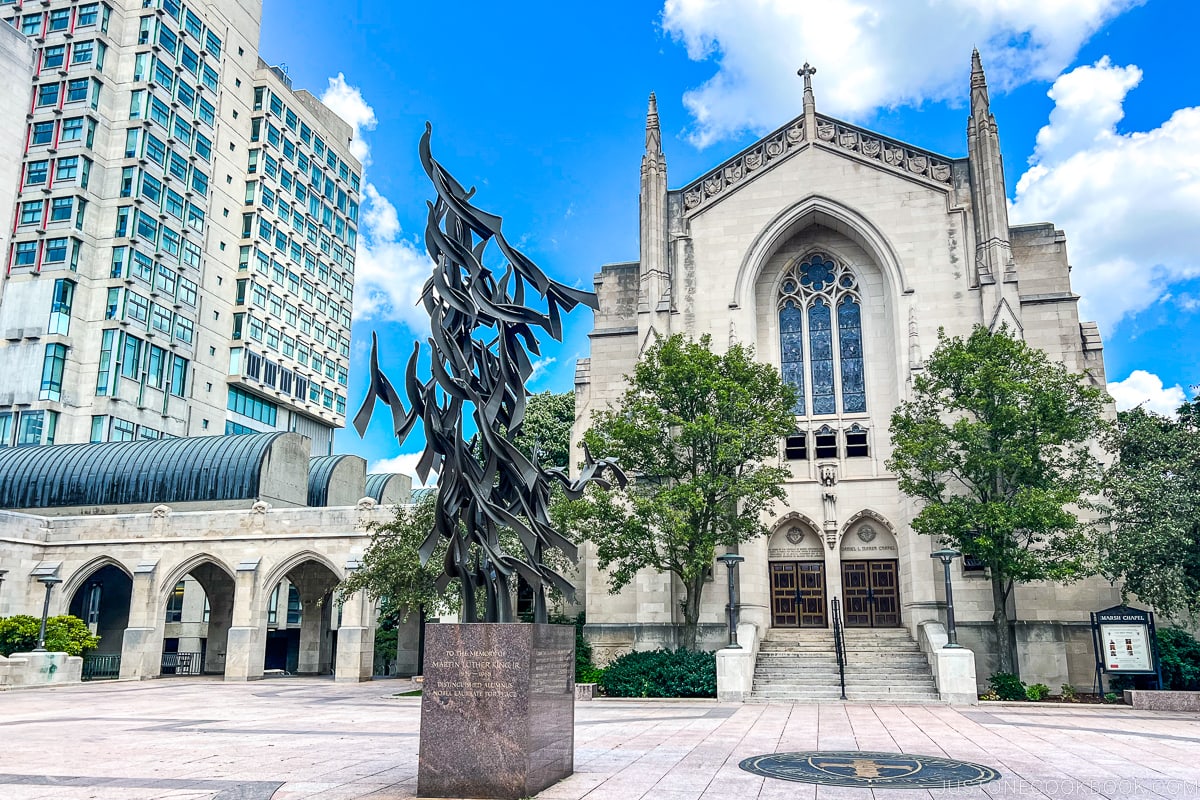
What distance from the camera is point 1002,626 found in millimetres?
24734

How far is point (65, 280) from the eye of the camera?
173 ft

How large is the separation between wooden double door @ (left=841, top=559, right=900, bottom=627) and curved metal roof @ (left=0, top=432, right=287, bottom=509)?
→ 2385 cm

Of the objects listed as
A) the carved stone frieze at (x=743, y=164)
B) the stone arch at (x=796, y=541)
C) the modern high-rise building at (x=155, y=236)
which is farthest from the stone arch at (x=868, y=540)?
the modern high-rise building at (x=155, y=236)

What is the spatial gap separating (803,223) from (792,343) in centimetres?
432

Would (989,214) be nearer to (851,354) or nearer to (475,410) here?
(851,354)

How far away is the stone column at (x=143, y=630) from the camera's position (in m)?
32.8

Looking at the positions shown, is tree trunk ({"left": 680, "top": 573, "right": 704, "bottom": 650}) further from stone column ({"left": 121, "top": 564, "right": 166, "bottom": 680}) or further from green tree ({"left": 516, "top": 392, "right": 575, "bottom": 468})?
stone column ({"left": 121, "top": 564, "right": 166, "bottom": 680})

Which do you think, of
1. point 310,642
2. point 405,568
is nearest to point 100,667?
point 310,642

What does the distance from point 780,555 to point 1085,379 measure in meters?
11.2

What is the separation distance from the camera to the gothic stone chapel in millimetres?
28812

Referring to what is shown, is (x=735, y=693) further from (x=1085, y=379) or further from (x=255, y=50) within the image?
(x=255, y=50)

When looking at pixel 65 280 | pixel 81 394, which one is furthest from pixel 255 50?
pixel 81 394

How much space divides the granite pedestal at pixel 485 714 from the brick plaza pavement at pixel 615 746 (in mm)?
404

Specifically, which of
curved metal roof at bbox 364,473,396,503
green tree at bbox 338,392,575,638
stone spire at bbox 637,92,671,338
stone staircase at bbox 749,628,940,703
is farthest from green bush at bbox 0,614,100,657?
stone staircase at bbox 749,628,940,703
